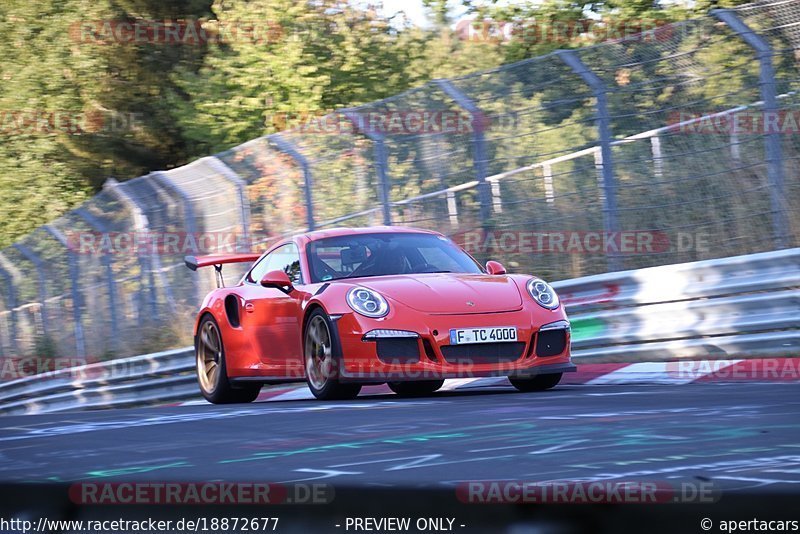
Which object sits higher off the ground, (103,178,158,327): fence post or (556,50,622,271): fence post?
(556,50,622,271): fence post

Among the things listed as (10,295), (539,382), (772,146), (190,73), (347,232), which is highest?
(772,146)

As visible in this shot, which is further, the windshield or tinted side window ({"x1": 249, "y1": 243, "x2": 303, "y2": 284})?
tinted side window ({"x1": 249, "y1": 243, "x2": 303, "y2": 284})

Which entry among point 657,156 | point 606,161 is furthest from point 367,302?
point 657,156

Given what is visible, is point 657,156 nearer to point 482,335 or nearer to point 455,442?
point 482,335

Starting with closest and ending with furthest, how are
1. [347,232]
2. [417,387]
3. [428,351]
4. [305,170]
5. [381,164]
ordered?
[428,351], [347,232], [417,387], [381,164], [305,170]

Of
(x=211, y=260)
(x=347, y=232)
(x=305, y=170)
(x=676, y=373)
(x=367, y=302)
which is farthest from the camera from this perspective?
(x=305, y=170)

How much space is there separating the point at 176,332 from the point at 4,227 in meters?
17.6

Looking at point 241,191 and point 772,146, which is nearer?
point 772,146

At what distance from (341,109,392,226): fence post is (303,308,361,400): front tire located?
4.32 meters

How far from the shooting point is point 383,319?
26.8 feet

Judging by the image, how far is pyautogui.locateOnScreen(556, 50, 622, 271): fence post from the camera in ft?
34.4

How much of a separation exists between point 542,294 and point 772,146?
7.29 feet

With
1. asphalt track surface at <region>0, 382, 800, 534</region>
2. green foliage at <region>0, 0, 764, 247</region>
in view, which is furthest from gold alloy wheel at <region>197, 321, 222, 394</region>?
green foliage at <region>0, 0, 764, 247</region>

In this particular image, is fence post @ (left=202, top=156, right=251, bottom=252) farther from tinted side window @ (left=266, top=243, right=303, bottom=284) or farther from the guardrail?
the guardrail
